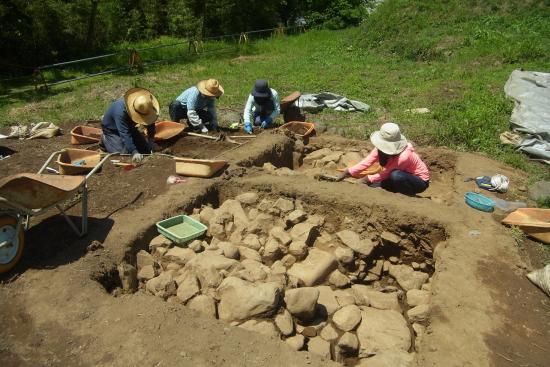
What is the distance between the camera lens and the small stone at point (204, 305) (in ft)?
11.0

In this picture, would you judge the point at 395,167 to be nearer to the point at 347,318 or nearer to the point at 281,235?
the point at 281,235

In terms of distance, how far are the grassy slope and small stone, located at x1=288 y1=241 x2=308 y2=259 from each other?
141 inches

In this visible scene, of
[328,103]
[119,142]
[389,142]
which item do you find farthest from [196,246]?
[328,103]

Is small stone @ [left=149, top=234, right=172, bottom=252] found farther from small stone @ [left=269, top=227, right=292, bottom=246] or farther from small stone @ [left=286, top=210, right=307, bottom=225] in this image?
small stone @ [left=286, top=210, right=307, bottom=225]

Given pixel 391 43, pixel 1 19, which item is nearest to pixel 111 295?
pixel 1 19

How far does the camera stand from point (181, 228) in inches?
179

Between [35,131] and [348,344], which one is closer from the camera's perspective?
[348,344]

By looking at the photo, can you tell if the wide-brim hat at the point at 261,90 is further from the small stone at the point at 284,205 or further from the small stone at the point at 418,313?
the small stone at the point at 418,313

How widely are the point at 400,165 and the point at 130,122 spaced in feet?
12.5

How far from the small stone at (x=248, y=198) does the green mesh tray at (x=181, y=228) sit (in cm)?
74

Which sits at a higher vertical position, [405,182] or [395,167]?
[395,167]

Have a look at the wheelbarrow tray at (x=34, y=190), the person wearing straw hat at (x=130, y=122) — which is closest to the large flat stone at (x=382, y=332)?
the wheelbarrow tray at (x=34, y=190)

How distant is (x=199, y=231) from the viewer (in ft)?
14.4

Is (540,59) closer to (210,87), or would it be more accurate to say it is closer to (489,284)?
(210,87)
